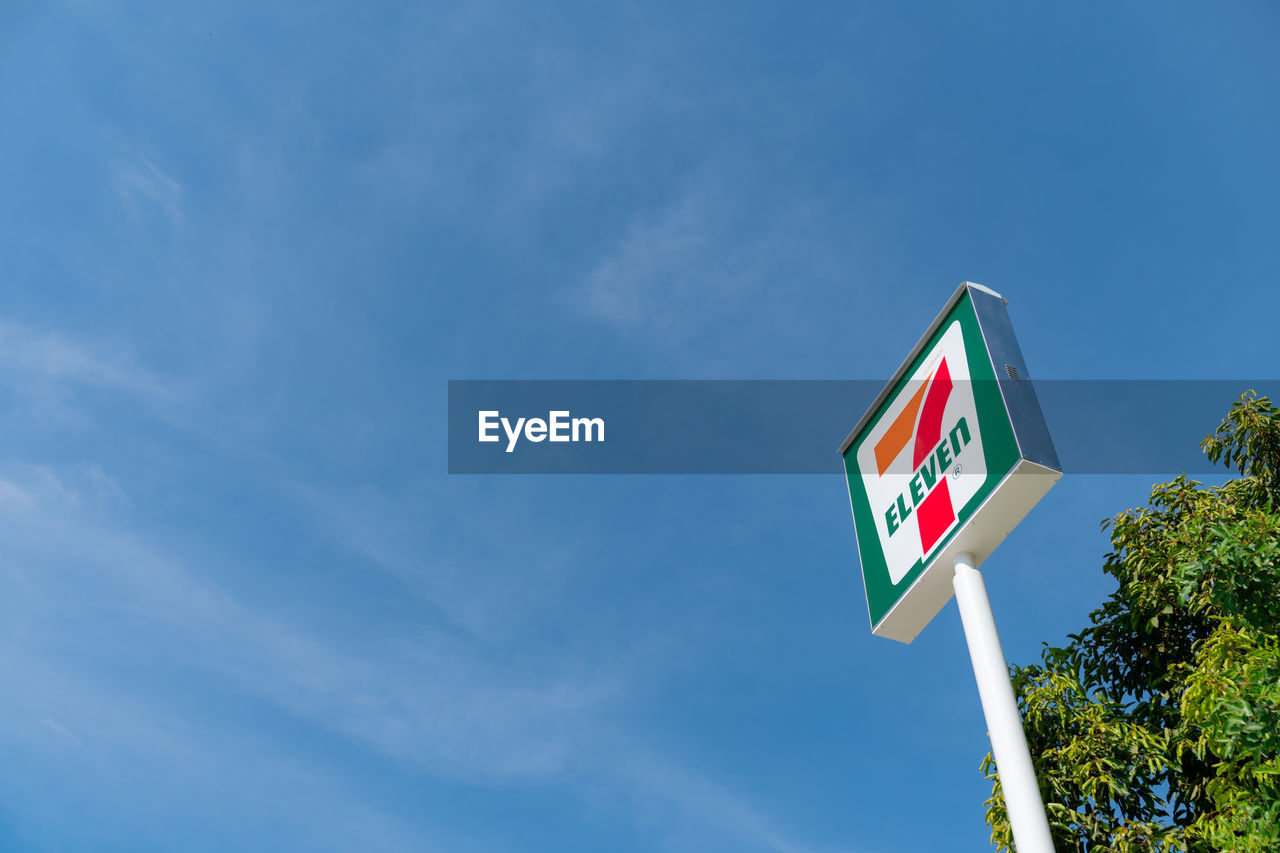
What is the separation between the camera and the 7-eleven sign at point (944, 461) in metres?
4.98

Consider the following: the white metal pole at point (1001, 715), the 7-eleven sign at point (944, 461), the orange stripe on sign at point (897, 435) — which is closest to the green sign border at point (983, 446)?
the 7-eleven sign at point (944, 461)

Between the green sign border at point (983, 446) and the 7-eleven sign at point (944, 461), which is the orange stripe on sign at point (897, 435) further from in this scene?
the green sign border at point (983, 446)

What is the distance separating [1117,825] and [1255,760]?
3.72ft

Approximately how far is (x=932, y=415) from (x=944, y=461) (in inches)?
14.5

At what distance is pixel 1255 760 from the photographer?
17.6 ft

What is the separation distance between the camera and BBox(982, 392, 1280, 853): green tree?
551cm

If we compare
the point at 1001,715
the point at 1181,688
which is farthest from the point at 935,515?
the point at 1181,688

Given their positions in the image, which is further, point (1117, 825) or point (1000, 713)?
point (1117, 825)

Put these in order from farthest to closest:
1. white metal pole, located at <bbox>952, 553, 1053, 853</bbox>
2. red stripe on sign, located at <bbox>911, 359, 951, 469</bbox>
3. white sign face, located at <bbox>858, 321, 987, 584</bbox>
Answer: red stripe on sign, located at <bbox>911, 359, 951, 469</bbox> < white sign face, located at <bbox>858, 321, 987, 584</bbox> < white metal pole, located at <bbox>952, 553, 1053, 853</bbox>

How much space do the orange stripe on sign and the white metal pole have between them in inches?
41.0

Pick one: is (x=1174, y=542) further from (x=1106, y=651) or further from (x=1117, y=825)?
(x=1117, y=825)

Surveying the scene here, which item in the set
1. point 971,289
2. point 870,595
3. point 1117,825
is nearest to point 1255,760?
point 1117,825

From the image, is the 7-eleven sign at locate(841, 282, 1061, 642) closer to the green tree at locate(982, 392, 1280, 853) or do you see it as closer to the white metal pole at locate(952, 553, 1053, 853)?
the white metal pole at locate(952, 553, 1053, 853)

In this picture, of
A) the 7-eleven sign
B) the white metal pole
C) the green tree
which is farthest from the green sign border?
the green tree
